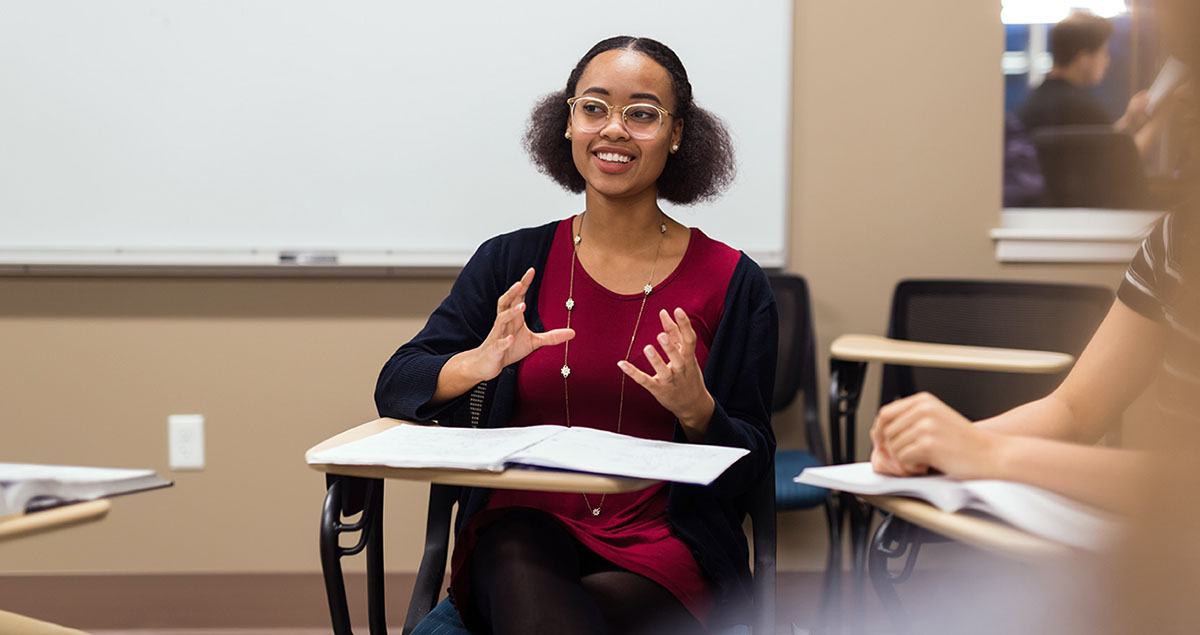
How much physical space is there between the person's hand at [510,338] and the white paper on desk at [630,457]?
16cm

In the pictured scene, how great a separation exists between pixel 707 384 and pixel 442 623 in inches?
20.2

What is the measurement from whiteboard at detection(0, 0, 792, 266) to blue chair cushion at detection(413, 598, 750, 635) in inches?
53.0

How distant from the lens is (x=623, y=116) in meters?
1.59

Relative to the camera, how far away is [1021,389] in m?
2.27

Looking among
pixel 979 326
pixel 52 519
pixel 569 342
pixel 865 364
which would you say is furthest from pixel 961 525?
pixel 979 326

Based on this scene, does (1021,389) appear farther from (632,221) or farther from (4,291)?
(4,291)

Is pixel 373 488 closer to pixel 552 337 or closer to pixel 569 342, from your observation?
pixel 552 337

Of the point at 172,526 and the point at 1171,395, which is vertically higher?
the point at 1171,395

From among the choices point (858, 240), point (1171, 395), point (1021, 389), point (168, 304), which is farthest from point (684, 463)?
point (168, 304)

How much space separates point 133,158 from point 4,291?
0.50m

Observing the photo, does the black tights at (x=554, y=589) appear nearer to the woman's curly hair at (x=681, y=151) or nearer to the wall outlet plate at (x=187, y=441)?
the woman's curly hair at (x=681, y=151)

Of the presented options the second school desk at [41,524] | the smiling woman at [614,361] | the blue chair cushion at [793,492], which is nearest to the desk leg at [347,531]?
the smiling woman at [614,361]

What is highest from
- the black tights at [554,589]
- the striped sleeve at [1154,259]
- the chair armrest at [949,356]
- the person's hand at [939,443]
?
the striped sleeve at [1154,259]

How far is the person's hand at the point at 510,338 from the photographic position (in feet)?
4.32
